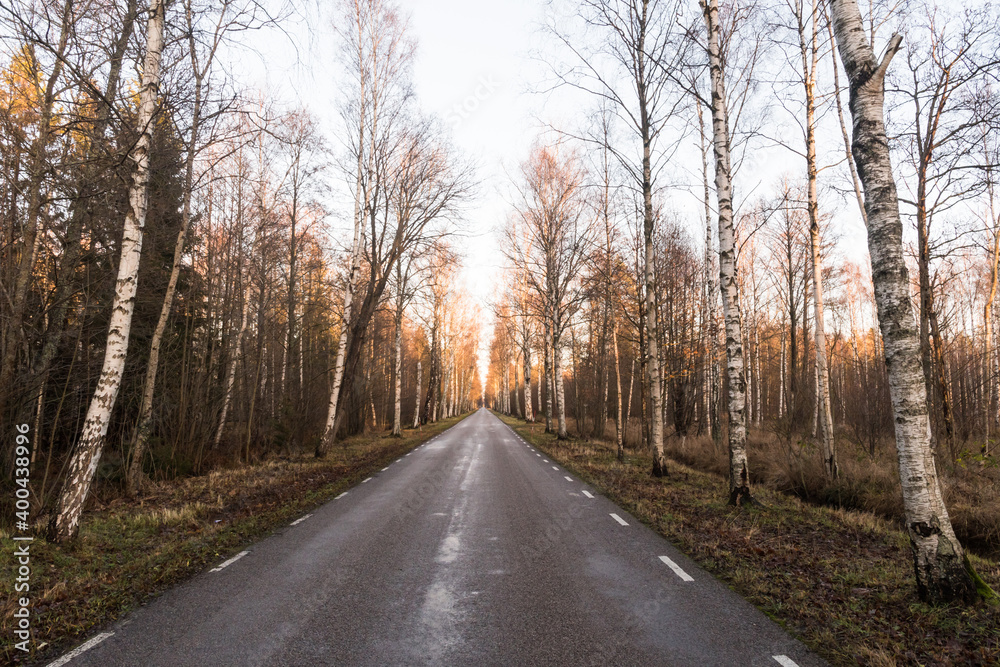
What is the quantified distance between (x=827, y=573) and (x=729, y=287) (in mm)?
5048

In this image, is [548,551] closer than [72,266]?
Yes

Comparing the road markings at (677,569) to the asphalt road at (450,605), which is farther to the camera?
the road markings at (677,569)

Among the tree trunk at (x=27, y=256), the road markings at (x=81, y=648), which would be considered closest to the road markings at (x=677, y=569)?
the road markings at (x=81, y=648)

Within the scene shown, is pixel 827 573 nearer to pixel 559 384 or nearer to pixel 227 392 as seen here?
pixel 227 392

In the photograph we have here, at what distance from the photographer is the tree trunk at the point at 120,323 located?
606 centimetres

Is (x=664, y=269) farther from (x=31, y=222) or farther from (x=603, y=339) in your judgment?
(x=31, y=222)

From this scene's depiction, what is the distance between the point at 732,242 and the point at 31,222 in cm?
1197

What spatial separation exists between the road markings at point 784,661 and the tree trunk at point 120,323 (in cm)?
751

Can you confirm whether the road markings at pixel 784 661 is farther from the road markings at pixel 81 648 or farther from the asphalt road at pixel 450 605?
the road markings at pixel 81 648

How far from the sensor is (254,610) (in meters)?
4.25

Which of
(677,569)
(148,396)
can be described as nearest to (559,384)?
(148,396)

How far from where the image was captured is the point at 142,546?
20.5ft

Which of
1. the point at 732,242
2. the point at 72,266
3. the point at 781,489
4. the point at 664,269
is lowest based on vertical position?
the point at 781,489

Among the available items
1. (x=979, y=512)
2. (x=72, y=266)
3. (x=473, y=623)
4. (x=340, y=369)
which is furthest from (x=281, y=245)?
(x=979, y=512)
